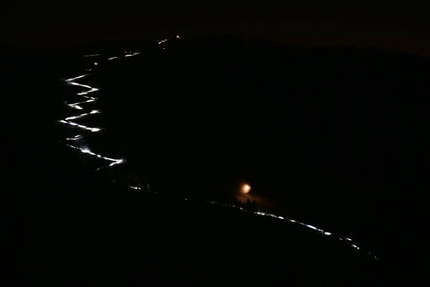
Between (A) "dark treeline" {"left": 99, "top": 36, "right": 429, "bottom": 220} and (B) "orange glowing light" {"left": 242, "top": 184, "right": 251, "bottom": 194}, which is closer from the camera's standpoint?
(B) "orange glowing light" {"left": 242, "top": 184, "right": 251, "bottom": 194}

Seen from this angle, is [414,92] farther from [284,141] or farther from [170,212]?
[170,212]

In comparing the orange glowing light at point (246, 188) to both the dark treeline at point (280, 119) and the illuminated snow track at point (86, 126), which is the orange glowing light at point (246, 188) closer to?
the dark treeline at point (280, 119)

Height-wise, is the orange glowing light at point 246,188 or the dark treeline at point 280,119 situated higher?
the dark treeline at point 280,119

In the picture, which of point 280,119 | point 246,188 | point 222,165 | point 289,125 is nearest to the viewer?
point 246,188

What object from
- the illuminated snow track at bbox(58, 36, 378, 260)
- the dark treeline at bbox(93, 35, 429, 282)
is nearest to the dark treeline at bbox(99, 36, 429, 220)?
the dark treeline at bbox(93, 35, 429, 282)

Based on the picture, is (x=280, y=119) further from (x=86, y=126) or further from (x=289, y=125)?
(x=86, y=126)

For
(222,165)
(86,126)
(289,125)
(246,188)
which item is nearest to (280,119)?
(289,125)

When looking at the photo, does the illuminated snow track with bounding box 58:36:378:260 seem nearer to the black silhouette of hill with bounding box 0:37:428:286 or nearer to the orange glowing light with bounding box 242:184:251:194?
the black silhouette of hill with bounding box 0:37:428:286

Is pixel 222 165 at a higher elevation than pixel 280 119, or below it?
below

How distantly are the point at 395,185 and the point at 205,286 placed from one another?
1.98 metres

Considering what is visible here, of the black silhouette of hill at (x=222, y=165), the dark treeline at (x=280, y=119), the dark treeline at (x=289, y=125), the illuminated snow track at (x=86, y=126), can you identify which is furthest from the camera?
the dark treeline at (x=280, y=119)

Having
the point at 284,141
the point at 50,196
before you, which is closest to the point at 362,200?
the point at 284,141

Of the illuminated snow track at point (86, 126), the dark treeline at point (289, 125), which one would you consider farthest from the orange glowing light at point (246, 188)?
the illuminated snow track at point (86, 126)

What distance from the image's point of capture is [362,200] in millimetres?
3871
